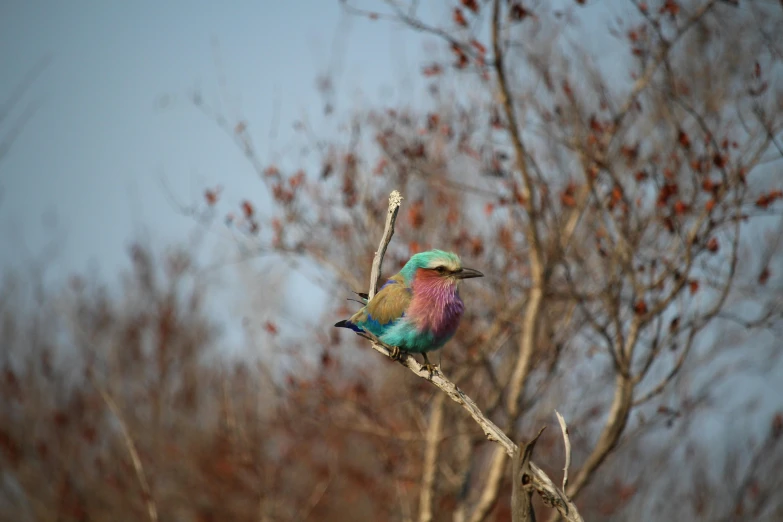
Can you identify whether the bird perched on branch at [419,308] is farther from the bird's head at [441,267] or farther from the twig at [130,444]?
the twig at [130,444]

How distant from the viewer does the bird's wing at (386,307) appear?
424 centimetres

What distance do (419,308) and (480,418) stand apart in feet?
3.32

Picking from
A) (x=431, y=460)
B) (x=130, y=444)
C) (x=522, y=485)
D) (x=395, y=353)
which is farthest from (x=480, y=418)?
(x=431, y=460)

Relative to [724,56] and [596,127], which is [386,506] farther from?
[724,56]

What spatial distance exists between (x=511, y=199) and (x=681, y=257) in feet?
5.94

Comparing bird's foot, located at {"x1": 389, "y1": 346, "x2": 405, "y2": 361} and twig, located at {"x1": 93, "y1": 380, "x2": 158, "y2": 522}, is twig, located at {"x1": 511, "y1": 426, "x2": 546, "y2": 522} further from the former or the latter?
twig, located at {"x1": 93, "y1": 380, "x2": 158, "y2": 522}

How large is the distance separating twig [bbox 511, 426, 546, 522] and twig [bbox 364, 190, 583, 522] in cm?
3

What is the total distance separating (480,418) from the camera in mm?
3377

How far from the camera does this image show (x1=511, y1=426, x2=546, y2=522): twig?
3.25 m

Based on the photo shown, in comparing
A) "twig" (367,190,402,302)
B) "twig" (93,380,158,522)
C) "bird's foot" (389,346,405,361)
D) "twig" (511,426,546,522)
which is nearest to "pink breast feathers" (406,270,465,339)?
"bird's foot" (389,346,405,361)

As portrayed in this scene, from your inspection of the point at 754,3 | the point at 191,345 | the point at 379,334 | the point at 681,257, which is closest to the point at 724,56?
the point at 754,3

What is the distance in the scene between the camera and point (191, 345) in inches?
621

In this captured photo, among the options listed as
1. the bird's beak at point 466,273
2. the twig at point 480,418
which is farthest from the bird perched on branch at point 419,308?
the twig at point 480,418

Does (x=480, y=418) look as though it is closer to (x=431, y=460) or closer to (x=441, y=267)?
(x=441, y=267)
